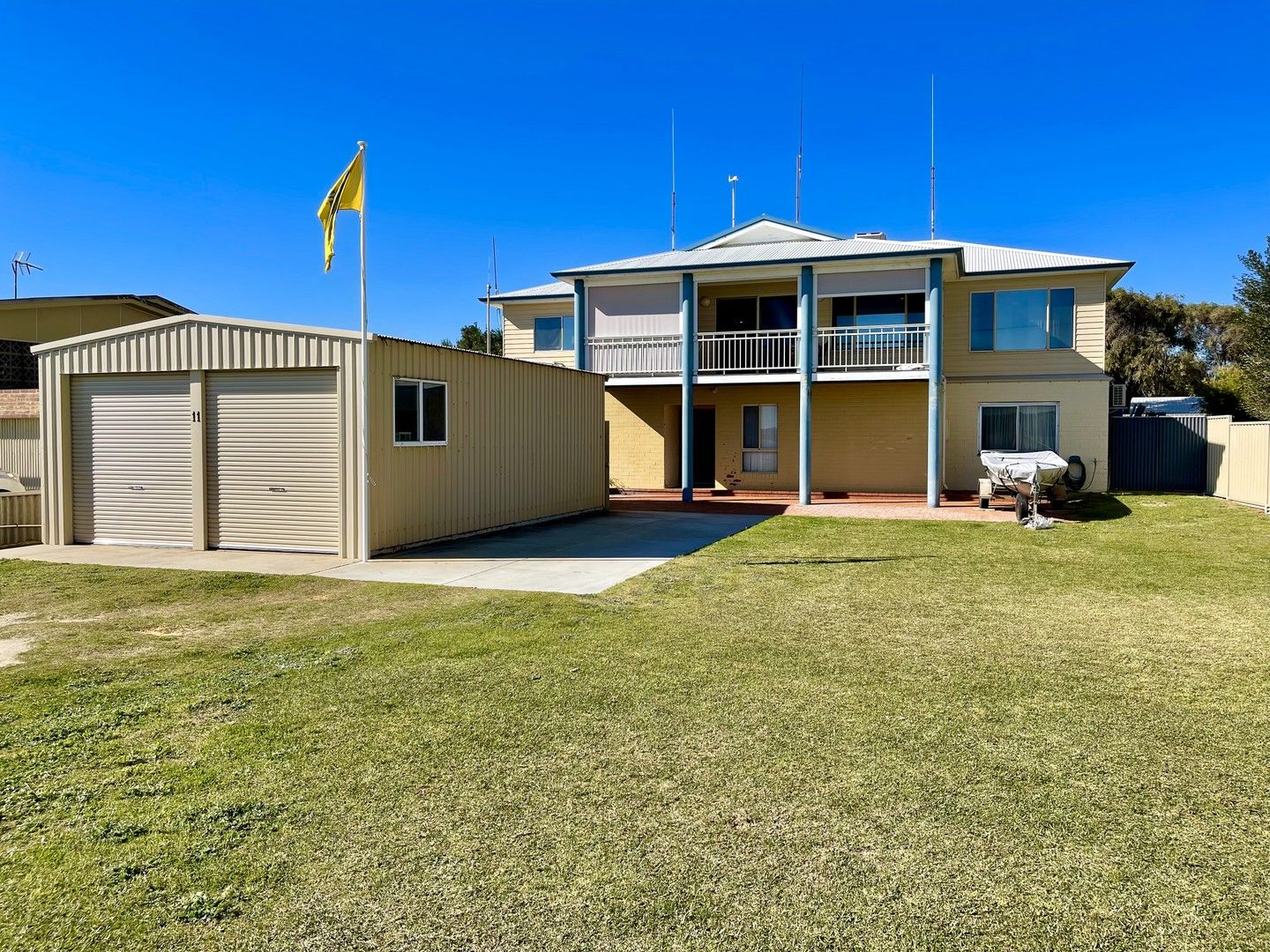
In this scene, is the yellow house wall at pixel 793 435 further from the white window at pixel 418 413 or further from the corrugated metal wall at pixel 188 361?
the corrugated metal wall at pixel 188 361

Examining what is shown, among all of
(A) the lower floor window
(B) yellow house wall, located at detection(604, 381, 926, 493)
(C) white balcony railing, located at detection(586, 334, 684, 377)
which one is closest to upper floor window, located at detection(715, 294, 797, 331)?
(B) yellow house wall, located at detection(604, 381, 926, 493)

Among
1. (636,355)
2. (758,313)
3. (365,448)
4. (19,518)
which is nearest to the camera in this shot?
(365,448)

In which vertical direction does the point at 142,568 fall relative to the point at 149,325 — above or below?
below

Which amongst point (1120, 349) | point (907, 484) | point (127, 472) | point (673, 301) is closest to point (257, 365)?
point (127, 472)

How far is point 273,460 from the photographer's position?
1082cm

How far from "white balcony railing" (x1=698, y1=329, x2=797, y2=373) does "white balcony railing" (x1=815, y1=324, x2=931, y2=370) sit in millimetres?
743

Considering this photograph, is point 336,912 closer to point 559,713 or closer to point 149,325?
point 559,713

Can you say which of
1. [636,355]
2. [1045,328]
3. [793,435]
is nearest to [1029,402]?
[1045,328]

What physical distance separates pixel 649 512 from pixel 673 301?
535 cm

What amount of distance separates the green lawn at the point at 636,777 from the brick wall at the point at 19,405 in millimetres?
9928

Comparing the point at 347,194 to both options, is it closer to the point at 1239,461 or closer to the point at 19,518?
the point at 19,518

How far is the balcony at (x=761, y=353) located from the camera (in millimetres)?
17875

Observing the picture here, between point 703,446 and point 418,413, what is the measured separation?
37.9 ft

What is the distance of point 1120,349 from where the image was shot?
4194 centimetres
